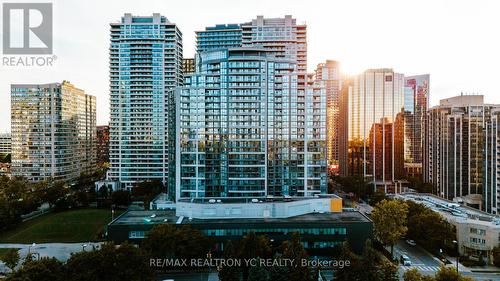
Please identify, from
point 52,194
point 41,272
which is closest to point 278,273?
point 41,272

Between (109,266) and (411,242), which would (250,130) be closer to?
(411,242)

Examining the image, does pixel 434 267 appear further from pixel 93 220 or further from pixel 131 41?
pixel 131 41

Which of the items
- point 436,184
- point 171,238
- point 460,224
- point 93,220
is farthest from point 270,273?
point 436,184

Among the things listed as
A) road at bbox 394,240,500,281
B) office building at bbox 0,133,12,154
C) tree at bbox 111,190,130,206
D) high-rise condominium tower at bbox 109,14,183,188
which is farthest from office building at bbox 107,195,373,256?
office building at bbox 0,133,12,154

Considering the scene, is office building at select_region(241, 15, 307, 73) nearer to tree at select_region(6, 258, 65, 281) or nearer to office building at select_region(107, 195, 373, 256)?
office building at select_region(107, 195, 373, 256)

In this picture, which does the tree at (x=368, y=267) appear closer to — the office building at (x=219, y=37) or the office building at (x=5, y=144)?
the office building at (x=219, y=37)

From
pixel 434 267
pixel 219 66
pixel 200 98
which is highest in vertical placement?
pixel 219 66
